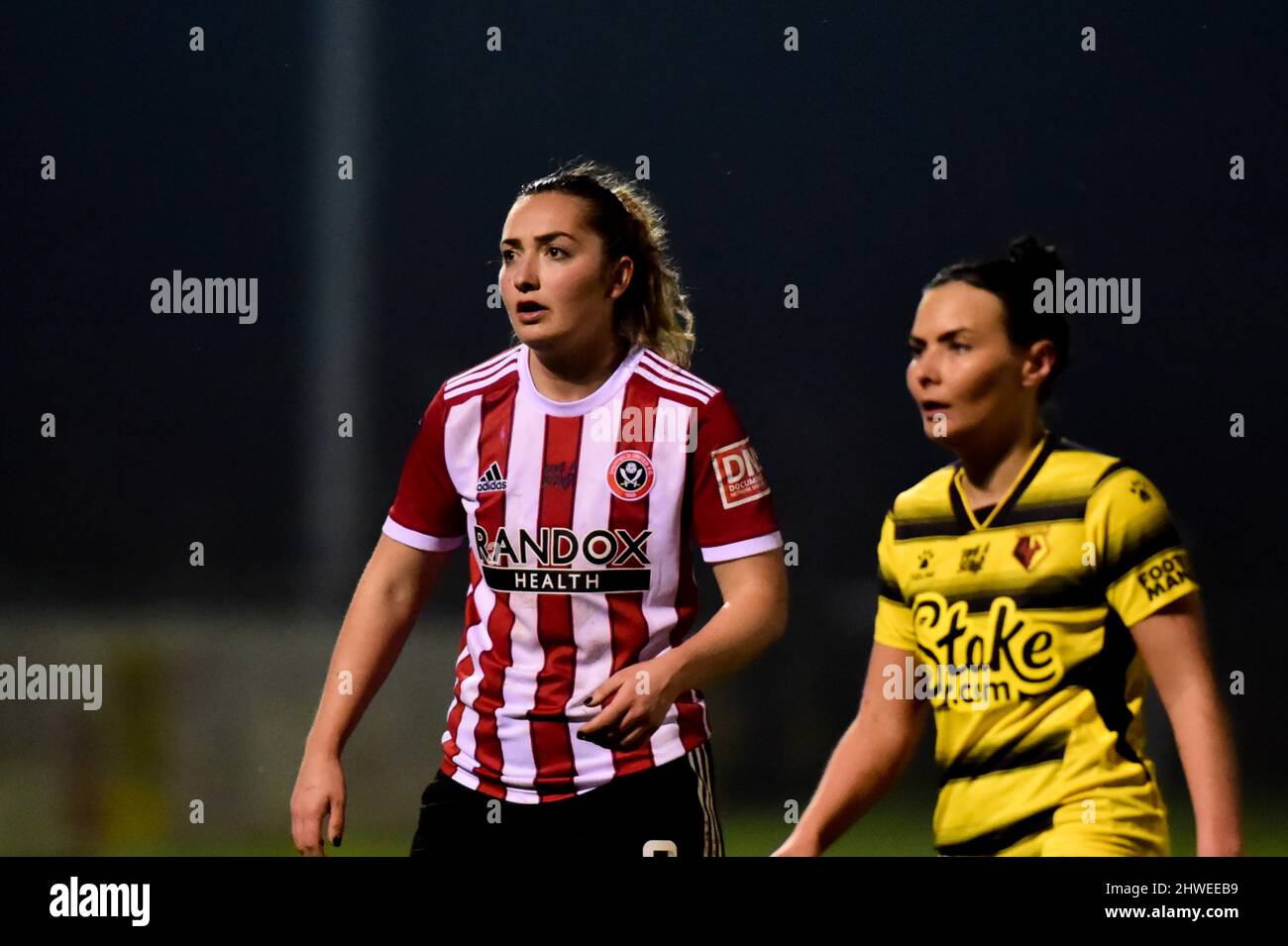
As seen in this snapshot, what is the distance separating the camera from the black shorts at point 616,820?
2732 mm

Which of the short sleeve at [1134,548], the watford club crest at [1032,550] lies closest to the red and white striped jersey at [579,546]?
the watford club crest at [1032,550]

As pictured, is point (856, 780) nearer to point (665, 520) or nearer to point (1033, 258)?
point (665, 520)

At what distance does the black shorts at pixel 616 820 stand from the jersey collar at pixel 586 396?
0.68 metres

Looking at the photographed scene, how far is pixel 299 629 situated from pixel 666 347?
109cm

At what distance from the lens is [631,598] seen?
9.07 feet

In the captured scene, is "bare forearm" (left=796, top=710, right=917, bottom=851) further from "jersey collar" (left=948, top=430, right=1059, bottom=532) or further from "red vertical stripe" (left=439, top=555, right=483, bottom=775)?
"red vertical stripe" (left=439, top=555, right=483, bottom=775)

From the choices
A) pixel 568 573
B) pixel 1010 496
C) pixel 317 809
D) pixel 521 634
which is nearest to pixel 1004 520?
pixel 1010 496

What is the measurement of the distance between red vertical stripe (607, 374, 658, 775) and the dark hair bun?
788mm

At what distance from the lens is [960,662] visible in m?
2.68

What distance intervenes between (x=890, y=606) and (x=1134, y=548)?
47 cm

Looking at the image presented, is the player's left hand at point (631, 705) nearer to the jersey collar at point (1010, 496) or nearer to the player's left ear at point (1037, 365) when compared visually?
the jersey collar at point (1010, 496)

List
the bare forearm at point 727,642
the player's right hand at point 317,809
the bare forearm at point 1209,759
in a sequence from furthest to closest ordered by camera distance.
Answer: the player's right hand at point 317,809
the bare forearm at point 727,642
the bare forearm at point 1209,759
